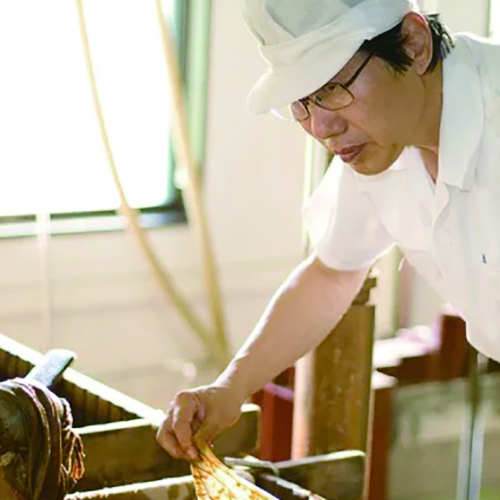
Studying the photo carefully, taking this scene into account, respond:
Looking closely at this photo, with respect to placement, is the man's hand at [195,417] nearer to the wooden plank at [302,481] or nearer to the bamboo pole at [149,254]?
the wooden plank at [302,481]

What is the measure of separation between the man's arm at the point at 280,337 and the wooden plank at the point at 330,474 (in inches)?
5.1

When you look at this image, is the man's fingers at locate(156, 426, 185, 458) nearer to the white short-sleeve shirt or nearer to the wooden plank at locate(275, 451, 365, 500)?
the wooden plank at locate(275, 451, 365, 500)

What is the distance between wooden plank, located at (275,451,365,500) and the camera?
71.6 inches

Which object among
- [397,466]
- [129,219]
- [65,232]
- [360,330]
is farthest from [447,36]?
[397,466]

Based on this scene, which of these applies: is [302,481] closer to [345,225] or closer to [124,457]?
[124,457]

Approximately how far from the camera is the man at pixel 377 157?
1569mm

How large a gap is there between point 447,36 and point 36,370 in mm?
819

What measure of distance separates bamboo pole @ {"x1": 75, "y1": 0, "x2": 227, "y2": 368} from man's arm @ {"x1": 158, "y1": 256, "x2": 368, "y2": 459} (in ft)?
4.47

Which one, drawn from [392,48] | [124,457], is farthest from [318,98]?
[124,457]

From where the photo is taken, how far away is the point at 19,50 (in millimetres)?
3369

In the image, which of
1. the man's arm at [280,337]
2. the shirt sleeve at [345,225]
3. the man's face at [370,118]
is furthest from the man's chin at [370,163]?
the man's arm at [280,337]

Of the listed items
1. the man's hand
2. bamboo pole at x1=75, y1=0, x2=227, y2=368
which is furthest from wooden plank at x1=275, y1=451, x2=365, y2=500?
bamboo pole at x1=75, y1=0, x2=227, y2=368

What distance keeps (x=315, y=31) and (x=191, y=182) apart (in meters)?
1.82

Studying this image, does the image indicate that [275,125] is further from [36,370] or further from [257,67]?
[36,370]
